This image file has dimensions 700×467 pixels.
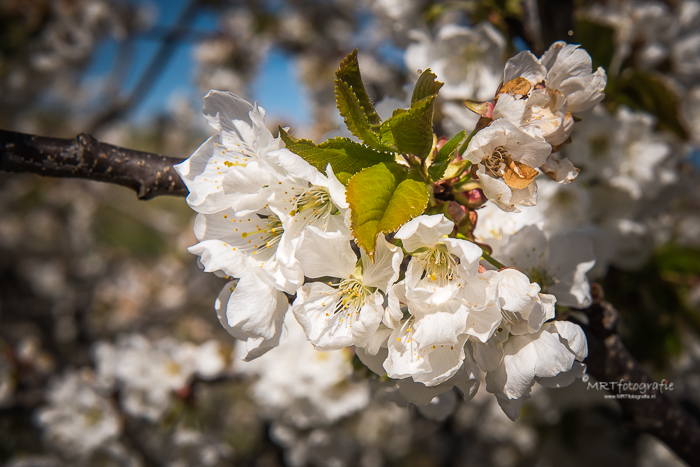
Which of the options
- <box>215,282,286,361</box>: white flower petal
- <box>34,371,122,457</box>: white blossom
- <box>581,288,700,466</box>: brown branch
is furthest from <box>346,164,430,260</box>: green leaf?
<box>34,371,122,457</box>: white blossom

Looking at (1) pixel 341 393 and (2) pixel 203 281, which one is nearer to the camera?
(1) pixel 341 393

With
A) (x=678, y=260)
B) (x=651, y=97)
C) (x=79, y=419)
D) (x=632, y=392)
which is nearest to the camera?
(x=632, y=392)

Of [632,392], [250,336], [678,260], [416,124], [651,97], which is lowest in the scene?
[678,260]

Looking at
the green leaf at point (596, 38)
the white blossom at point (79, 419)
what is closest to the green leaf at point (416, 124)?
the green leaf at point (596, 38)

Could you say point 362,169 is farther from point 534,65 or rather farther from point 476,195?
point 534,65

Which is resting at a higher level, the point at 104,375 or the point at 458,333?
the point at 458,333

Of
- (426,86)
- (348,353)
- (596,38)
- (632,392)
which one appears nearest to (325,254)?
(426,86)

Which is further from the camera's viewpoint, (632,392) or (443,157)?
(632,392)

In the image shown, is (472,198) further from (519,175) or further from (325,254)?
(325,254)

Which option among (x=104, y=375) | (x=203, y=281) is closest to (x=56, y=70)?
(x=203, y=281)
